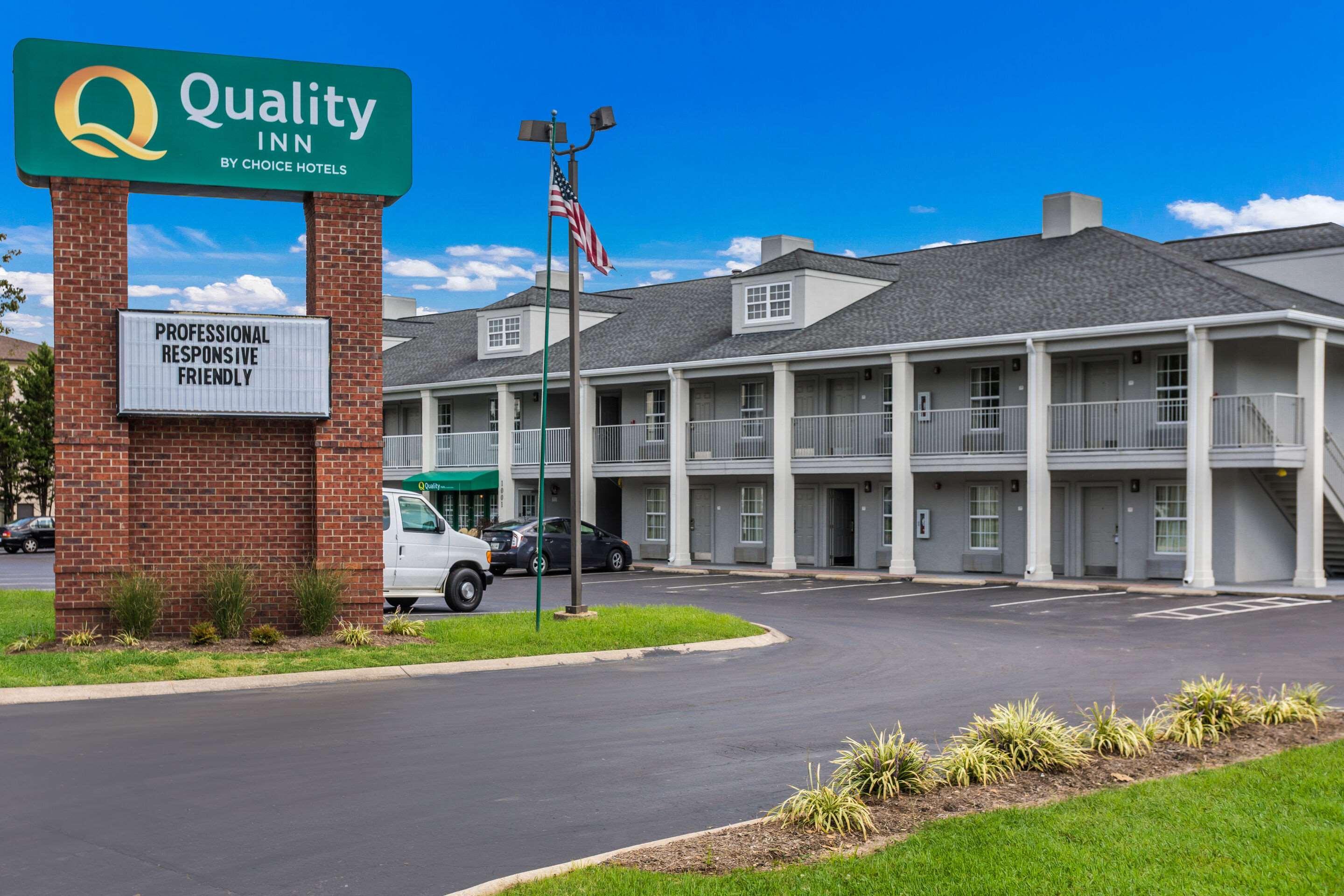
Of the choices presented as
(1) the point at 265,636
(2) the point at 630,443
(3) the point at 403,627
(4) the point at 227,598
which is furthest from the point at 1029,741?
(2) the point at 630,443

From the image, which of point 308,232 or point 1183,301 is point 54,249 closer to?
point 308,232

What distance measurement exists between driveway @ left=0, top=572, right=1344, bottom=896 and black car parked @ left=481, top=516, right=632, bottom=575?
47.5 ft

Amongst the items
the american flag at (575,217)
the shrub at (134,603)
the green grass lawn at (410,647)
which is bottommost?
the green grass lawn at (410,647)

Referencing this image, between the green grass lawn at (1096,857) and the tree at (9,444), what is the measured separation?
63.0 metres

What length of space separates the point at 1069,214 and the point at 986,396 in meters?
6.65

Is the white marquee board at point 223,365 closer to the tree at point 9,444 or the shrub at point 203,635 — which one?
the shrub at point 203,635

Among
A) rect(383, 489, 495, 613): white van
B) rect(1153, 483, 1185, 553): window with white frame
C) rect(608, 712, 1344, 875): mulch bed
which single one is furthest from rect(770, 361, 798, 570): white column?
rect(608, 712, 1344, 875): mulch bed

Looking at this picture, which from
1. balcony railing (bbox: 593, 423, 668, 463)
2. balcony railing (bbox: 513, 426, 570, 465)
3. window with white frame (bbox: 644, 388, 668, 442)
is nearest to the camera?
balcony railing (bbox: 593, 423, 668, 463)

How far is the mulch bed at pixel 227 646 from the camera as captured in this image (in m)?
15.2

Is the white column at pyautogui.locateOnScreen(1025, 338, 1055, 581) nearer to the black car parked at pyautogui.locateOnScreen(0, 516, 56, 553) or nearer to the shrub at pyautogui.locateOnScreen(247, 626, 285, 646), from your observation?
the shrub at pyautogui.locateOnScreen(247, 626, 285, 646)

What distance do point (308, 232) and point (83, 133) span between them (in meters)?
2.76

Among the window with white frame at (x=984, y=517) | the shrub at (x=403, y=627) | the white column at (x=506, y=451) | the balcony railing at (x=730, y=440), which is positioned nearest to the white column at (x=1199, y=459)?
Answer: the window with white frame at (x=984, y=517)

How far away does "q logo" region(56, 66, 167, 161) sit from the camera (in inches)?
617

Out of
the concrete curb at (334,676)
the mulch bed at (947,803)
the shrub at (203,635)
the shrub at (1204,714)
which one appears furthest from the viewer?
the shrub at (203,635)
